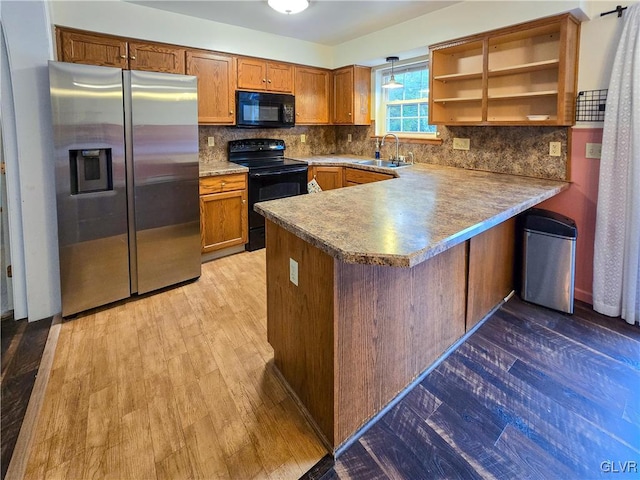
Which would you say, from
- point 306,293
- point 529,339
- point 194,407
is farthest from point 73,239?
point 529,339

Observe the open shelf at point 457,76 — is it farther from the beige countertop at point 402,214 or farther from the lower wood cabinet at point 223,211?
the lower wood cabinet at point 223,211

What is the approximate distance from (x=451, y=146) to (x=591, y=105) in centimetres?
122

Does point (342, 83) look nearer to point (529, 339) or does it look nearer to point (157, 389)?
point (529, 339)

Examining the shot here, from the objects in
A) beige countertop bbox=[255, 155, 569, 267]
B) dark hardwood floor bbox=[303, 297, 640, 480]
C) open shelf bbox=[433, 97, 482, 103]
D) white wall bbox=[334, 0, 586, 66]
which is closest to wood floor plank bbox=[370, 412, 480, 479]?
dark hardwood floor bbox=[303, 297, 640, 480]

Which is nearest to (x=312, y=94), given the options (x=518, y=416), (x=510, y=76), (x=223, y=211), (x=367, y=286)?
(x=223, y=211)

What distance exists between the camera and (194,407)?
175 centimetres

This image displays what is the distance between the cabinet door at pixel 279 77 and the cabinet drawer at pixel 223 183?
119 centimetres

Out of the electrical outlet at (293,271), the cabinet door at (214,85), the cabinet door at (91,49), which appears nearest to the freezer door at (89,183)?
the cabinet door at (91,49)

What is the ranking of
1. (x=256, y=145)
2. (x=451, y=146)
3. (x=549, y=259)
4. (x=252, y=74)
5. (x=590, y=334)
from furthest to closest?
1. (x=256, y=145)
2. (x=252, y=74)
3. (x=451, y=146)
4. (x=549, y=259)
5. (x=590, y=334)

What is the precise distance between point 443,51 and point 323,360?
10.2ft

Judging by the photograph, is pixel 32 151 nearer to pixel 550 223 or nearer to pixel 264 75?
pixel 264 75

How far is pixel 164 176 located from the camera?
288cm

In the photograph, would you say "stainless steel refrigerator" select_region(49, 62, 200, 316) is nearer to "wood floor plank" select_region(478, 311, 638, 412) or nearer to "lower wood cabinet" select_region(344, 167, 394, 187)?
"lower wood cabinet" select_region(344, 167, 394, 187)

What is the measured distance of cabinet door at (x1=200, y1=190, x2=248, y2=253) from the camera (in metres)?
3.58
